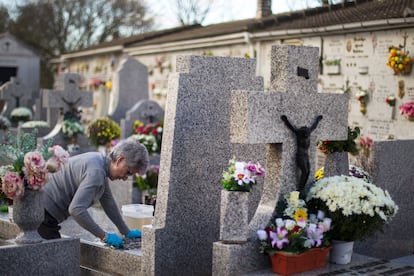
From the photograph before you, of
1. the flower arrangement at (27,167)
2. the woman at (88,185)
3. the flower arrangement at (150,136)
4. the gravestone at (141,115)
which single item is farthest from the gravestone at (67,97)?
the flower arrangement at (27,167)

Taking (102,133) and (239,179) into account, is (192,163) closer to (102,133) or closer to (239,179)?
(239,179)

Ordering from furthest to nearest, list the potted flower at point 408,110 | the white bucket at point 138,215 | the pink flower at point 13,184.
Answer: the potted flower at point 408,110 → the white bucket at point 138,215 → the pink flower at point 13,184

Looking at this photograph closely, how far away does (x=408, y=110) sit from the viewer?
11.5 metres

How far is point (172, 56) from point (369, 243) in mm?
13615

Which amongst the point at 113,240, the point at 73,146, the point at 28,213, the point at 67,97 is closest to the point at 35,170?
the point at 28,213

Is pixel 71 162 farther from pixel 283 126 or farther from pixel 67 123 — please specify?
pixel 67 123

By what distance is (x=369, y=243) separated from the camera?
25.2ft

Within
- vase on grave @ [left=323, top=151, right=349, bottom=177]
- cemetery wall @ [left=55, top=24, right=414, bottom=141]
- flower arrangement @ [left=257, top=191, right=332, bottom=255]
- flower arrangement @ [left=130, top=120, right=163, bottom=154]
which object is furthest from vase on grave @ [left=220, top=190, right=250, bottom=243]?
cemetery wall @ [left=55, top=24, right=414, bottom=141]

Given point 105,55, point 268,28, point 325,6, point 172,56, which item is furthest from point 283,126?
point 105,55

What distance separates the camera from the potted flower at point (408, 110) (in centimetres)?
1148

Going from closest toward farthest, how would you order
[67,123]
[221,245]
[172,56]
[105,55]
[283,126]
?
[221,245] → [283,126] → [67,123] → [172,56] → [105,55]

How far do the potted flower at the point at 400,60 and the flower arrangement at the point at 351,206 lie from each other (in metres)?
6.33

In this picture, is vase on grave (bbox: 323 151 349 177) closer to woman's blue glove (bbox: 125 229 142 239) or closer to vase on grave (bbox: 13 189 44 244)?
woman's blue glove (bbox: 125 229 142 239)

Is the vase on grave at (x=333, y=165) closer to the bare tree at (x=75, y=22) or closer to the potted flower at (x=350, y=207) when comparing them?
the potted flower at (x=350, y=207)
